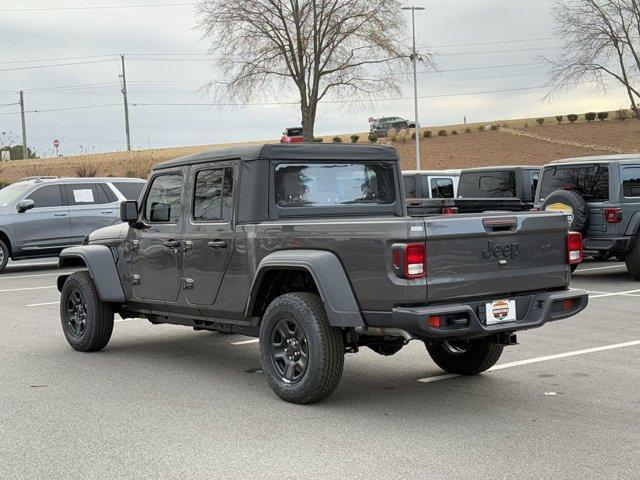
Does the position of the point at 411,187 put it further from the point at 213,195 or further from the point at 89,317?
the point at 213,195

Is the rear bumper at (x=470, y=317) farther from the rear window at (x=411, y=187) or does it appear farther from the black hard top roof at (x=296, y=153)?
the rear window at (x=411, y=187)

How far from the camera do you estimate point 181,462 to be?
16.9 ft

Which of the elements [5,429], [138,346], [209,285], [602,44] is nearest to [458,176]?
[138,346]

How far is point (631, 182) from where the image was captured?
557 inches

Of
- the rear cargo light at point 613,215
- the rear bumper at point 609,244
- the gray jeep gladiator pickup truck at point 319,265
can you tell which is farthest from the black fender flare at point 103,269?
the rear cargo light at point 613,215

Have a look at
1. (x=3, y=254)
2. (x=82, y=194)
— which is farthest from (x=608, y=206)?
(x=3, y=254)

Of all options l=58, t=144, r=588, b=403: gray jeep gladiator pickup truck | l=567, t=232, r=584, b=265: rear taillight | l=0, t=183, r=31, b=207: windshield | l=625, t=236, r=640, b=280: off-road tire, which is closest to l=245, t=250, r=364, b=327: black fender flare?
l=58, t=144, r=588, b=403: gray jeep gladiator pickup truck

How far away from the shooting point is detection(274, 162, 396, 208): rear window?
7.19 m

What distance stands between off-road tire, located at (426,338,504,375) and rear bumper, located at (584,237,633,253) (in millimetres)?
7324

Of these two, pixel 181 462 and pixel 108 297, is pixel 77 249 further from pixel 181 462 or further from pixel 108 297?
pixel 181 462

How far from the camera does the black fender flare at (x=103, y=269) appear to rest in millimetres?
8453

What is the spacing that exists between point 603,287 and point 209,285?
8242 millimetres

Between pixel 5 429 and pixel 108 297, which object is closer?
pixel 5 429

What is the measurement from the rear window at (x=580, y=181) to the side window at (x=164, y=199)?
8.42 metres
